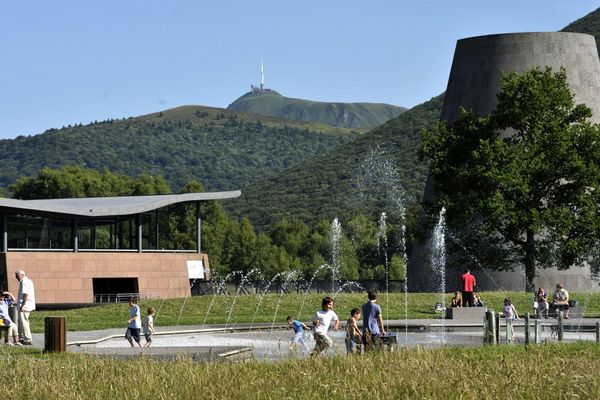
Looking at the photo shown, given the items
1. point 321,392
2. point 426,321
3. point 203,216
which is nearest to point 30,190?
point 203,216

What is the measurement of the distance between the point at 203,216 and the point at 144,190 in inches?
312

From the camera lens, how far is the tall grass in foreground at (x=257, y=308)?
42.2 meters

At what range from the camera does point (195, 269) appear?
217 feet

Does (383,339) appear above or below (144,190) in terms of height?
below

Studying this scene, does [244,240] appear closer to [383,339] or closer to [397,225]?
[397,225]

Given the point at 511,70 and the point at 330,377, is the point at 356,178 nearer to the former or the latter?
the point at 511,70

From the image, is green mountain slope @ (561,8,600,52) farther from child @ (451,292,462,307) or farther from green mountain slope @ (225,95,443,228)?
child @ (451,292,462,307)

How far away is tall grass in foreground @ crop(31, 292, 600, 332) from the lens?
139 ft

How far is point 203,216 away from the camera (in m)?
99.9

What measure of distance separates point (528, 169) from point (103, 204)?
2636 centimetres

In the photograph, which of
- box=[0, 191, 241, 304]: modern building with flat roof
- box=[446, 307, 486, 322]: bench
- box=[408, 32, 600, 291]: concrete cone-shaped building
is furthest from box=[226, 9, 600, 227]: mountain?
box=[446, 307, 486, 322]: bench

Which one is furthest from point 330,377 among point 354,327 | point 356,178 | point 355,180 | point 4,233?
point 356,178

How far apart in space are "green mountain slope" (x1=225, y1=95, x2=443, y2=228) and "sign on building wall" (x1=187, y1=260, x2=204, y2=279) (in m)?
55.9

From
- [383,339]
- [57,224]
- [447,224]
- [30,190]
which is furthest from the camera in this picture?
[30,190]
